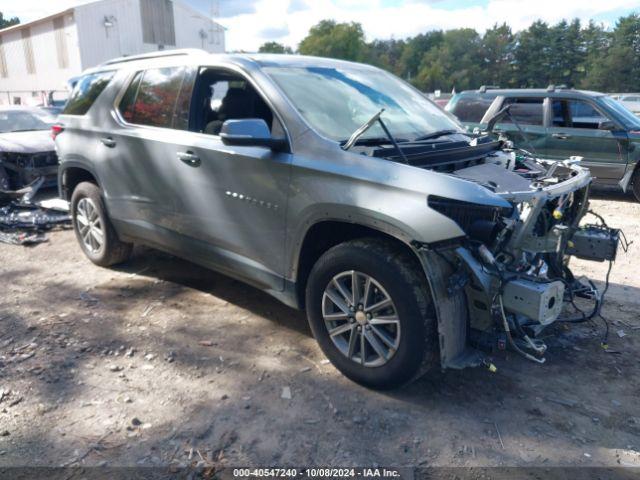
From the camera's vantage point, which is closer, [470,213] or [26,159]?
[470,213]

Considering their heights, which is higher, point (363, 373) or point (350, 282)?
point (350, 282)

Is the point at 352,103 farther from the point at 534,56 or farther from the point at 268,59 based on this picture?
the point at 534,56

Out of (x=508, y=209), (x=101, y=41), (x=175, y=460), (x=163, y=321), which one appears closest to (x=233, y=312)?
(x=163, y=321)

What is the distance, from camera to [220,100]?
412cm

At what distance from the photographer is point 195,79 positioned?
4070 millimetres

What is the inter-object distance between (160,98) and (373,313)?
2579 mm

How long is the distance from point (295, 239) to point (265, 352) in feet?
2.96

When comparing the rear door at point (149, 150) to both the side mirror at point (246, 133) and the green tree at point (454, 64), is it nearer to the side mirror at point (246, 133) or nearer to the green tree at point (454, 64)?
the side mirror at point (246, 133)

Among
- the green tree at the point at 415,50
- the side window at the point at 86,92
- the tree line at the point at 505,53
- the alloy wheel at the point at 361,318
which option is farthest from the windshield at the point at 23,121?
the green tree at the point at 415,50

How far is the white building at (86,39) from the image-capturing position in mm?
35000

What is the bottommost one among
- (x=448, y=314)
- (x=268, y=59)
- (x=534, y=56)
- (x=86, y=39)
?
(x=448, y=314)

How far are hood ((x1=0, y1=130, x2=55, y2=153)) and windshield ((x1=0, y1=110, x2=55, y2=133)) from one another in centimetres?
45

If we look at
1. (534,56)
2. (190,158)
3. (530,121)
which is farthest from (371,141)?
(534,56)

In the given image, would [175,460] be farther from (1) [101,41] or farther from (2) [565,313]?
(1) [101,41]
